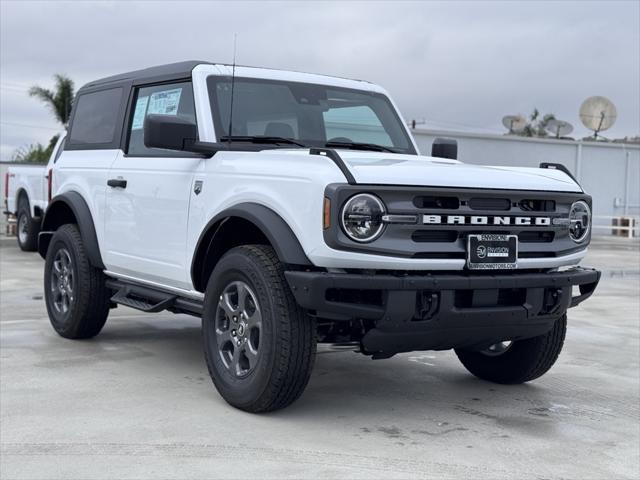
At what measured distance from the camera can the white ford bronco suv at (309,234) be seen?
4453 mm

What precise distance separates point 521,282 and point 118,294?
3041 mm

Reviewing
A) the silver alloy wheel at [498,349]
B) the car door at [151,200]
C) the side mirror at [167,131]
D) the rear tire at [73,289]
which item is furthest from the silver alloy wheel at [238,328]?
the rear tire at [73,289]

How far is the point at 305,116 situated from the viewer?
6.01m

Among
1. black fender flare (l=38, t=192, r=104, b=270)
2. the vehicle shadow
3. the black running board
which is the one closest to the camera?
the vehicle shadow

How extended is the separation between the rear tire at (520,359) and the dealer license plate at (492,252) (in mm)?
842

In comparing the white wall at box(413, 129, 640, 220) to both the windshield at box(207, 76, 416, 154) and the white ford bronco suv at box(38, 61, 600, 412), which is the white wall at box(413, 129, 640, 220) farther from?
the white ford bronco suv at box(38, 61, 600, 412)

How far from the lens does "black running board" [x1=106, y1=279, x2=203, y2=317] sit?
5715 millimetres

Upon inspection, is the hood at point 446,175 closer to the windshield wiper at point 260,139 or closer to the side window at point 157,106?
the windshield wiper at point 260,139

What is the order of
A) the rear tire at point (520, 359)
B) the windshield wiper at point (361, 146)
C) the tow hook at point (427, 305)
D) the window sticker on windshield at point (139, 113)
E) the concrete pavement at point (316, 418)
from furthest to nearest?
1. the window sticker on windshield at point (139, 113)
2. the windshield wiper at point (361, 146)
3. the rear tire at point (520, 359)
4. the tow hook at point (427, 305)
5. the concrete pavement at point (316, 418)

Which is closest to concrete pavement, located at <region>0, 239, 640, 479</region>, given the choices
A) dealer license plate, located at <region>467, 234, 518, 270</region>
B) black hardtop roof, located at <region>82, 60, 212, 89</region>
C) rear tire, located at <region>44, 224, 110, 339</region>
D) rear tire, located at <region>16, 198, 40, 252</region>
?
rear tire, located at <region>44, 224, 110, 339</region>

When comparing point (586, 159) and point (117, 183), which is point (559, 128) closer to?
point (586, 159)

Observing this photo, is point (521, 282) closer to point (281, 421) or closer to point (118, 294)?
point (281, 421)

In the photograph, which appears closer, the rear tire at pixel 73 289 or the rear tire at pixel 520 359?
the rear tire at pixel 520 359

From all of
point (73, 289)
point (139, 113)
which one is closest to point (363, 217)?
point (139, 113)
